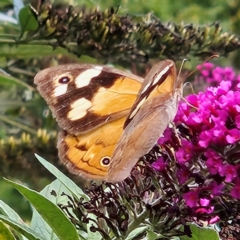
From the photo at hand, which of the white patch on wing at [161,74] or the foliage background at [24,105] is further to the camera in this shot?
the foliage background at [24,105]

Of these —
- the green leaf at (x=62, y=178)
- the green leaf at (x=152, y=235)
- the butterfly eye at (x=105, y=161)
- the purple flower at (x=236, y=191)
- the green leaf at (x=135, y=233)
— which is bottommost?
the green leaf at (x=135, y=233)

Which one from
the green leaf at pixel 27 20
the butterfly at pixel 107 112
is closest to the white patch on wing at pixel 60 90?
the butterfly at pixel 107 112

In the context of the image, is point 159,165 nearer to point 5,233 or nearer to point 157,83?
point 157,83

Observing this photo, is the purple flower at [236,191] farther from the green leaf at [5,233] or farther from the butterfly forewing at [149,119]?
the green leaf at [5,233]

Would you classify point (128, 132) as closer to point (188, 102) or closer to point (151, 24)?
point (188, 102)

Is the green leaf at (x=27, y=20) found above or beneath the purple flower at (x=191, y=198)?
beneath

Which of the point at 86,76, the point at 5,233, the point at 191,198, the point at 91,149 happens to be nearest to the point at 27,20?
the point at 86,76
